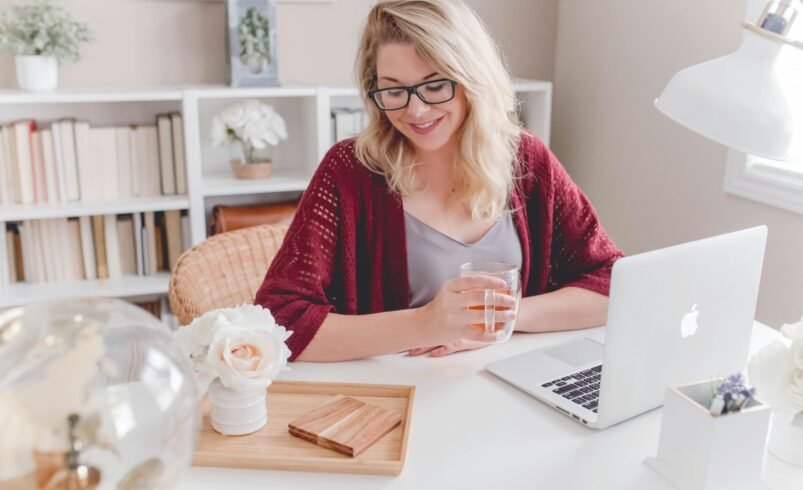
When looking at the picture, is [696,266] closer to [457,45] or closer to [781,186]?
[457,45]

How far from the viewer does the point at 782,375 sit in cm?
107

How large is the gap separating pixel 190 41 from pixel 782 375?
2458 millimetres

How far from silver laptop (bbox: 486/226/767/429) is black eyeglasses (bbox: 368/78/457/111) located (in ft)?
1.99

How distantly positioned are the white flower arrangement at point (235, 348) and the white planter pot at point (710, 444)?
0.56m

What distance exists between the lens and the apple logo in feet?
3.69

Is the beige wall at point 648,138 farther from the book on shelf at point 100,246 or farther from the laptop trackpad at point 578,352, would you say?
the book on shelf at point 100,246

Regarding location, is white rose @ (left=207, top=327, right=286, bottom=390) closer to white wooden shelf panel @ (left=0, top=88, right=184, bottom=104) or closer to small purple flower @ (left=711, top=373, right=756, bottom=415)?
small purple flower @ (left=711, top=373, right=756, bottom=415)

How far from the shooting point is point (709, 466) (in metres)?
0.95

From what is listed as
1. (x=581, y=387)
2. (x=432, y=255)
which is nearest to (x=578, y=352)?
(x=581, y=387)

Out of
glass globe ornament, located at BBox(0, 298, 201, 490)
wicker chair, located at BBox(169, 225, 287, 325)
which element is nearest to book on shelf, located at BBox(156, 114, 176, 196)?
wicker chair, located at BBox(169, 225, 287, 325)

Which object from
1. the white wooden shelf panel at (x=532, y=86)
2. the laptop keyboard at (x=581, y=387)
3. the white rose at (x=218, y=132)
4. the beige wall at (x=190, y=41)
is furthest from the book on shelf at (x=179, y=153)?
the laptop keyboard at (x=581, y=387)

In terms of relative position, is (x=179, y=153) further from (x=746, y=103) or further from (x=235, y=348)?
(x=746, y=103)

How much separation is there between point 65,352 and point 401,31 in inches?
41.5

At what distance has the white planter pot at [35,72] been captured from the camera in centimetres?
252
